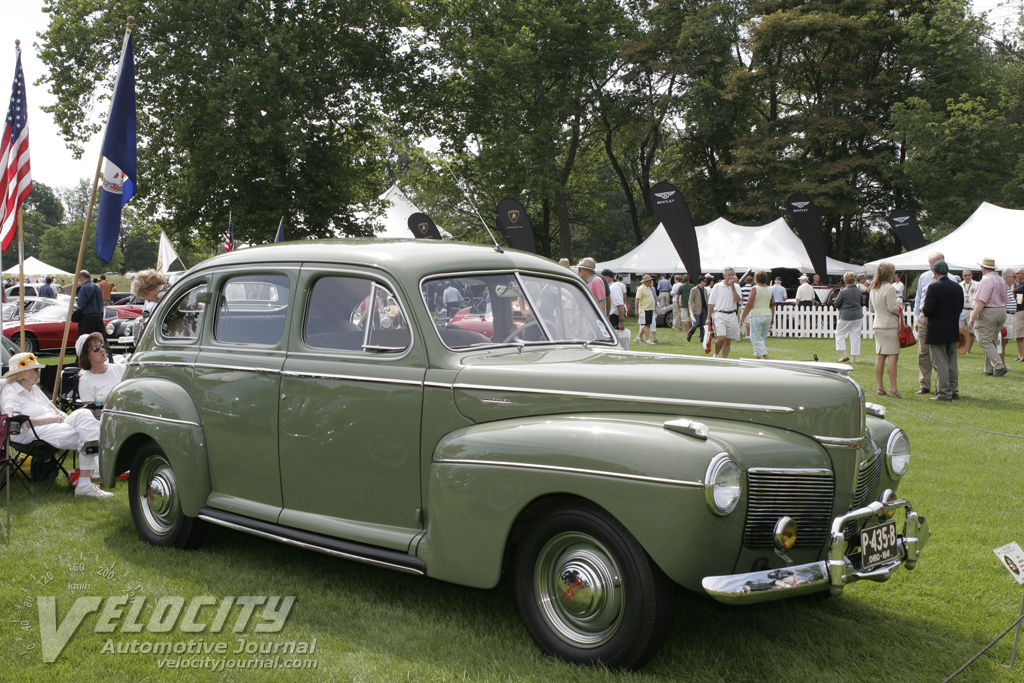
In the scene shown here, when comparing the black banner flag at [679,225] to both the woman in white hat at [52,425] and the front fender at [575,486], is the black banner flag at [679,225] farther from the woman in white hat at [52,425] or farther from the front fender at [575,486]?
the front fender at [575,486]

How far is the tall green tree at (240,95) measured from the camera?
1054 inches

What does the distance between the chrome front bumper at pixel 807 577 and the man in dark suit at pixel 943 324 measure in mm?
8602

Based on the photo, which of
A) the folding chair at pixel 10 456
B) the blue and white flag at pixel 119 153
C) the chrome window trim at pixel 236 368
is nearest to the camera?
the chrome window trim at pixel 236 368

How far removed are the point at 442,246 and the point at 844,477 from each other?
2.57m

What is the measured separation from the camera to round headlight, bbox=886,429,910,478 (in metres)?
4.29

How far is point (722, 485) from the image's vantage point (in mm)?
3357

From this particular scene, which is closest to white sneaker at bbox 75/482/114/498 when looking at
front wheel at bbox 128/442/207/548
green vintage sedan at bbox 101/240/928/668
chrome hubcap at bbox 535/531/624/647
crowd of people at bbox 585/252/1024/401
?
front wheel at bbox 128/442/207/548

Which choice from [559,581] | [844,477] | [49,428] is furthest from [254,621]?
[49,428]

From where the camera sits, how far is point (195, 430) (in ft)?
17.1

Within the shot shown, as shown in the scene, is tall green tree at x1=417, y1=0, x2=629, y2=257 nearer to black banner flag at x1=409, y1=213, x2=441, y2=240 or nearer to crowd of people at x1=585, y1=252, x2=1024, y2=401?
black banner flag at x1=409, y1=213, x2=441, y2=240

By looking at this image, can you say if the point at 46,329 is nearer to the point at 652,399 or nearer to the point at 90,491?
the point at 90,491

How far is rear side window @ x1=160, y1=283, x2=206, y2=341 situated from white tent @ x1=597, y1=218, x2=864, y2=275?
23604 mm

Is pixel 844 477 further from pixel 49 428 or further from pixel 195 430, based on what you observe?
pixel 49 428

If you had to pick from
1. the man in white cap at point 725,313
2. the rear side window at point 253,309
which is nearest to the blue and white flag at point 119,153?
the rear side window at point 253,309
